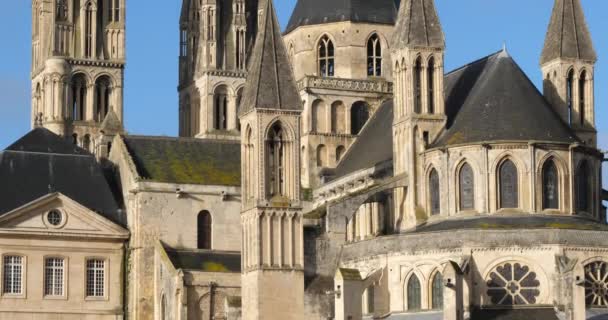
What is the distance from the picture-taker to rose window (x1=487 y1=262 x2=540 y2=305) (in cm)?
8262

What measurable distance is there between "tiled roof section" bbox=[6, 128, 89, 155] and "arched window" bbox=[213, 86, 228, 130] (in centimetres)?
1730

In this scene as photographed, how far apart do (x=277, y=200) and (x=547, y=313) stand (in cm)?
1297

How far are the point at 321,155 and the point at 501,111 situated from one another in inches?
704

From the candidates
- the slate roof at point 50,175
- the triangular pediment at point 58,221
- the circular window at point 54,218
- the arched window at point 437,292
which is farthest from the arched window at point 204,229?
the arched window at point 437,292

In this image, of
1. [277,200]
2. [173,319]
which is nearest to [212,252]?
[173,319]

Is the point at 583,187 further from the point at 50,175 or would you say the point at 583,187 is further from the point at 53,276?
the point at 50,175

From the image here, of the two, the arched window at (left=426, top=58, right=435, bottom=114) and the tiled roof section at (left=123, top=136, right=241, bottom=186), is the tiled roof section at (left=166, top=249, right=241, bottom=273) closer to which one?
the tiled roof section at (left=123, top=136, right=241, bottom=186)

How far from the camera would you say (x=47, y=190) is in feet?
324

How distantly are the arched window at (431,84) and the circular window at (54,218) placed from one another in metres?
20.8

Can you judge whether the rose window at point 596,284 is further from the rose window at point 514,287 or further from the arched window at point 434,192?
the arched window at point 434,192

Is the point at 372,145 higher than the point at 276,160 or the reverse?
higher

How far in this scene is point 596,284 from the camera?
8294cm

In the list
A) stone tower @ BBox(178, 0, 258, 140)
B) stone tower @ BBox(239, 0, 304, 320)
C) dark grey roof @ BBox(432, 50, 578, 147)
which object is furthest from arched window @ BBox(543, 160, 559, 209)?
stone tower @ BBox(178, 0, 258, 140)

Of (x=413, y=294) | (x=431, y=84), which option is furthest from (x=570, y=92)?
(x=413, y=294)
